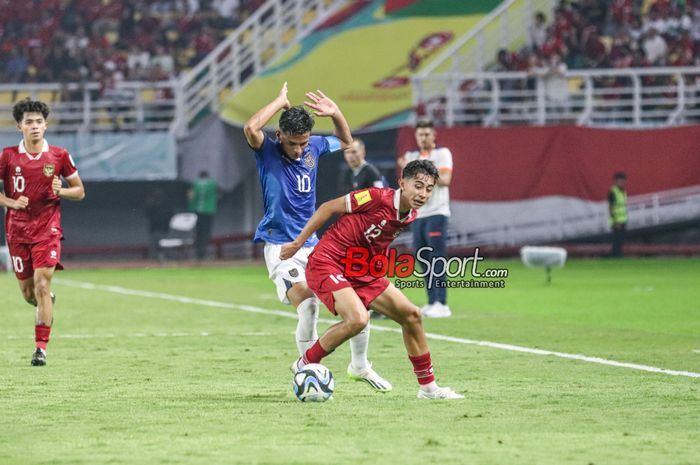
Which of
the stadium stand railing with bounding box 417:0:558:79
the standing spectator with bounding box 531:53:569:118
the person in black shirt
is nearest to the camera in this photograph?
the person in black shirt

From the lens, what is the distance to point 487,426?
8578 millimetres

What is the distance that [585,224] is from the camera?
100.0ft

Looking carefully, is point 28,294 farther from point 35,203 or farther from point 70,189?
point 70,189

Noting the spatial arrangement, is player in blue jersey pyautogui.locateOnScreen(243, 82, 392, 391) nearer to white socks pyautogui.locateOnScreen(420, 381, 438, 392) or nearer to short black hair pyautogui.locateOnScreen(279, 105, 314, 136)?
short black hair pyautogui.locateOnScreen(279, 105, 314, 136)

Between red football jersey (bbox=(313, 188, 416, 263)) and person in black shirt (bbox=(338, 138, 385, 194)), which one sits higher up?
person in black shirt (bbox=(338, 138, 385, 194))

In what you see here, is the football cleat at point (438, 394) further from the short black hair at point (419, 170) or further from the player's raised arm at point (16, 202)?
the player's raised arm at point (16, 202)

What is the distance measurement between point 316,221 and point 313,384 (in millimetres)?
1101

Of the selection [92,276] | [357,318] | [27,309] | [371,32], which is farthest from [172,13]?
[357,318]

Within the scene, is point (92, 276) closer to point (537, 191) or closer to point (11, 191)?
point (537, 191)

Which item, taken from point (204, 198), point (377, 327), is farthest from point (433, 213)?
point (204, 198)

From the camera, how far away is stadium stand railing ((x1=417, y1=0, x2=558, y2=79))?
1266 inches

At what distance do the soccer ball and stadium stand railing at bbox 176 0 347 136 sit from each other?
2433 cm

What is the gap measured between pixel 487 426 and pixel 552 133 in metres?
21.9

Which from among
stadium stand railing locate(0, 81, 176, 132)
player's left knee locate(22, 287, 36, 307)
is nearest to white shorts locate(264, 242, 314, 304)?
player's left knee locate(22, 287, 36, 307)
